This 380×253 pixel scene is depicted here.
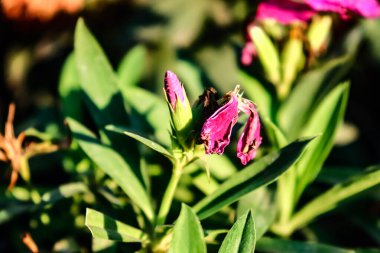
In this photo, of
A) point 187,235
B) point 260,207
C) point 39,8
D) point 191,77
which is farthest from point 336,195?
point 39,8

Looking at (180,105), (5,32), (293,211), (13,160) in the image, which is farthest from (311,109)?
(5,32)

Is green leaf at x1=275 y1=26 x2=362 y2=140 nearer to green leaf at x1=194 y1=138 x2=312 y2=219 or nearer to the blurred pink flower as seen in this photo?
green leaf at x1=194 y1=138 x2=312 y2=219

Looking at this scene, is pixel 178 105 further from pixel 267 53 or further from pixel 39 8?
pixel 39 8

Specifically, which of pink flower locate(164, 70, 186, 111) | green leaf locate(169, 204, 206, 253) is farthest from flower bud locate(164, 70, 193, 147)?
green leaf locate(169, 204, 206, 253)

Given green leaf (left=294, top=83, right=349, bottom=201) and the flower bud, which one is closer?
the flower bud

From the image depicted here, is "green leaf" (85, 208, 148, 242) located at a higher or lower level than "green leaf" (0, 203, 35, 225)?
higher
